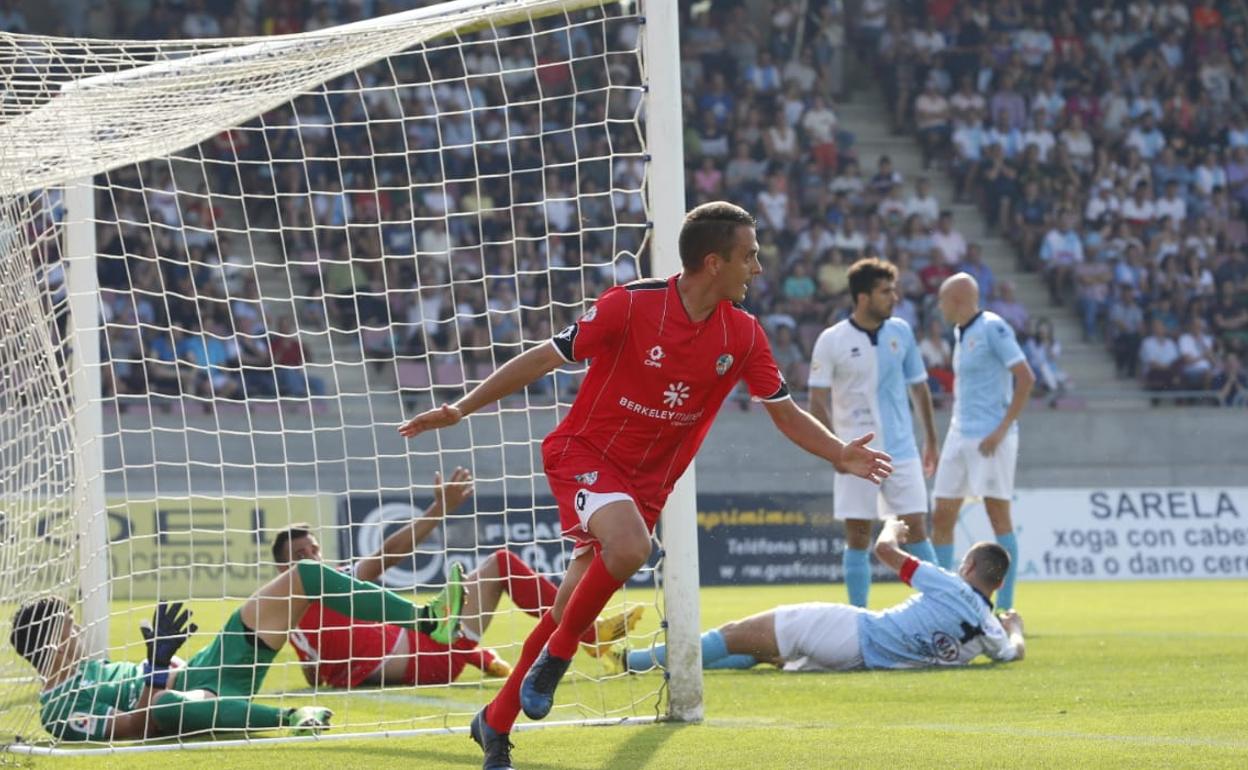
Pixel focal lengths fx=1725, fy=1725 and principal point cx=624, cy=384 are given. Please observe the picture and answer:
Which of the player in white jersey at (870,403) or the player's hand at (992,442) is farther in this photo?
the player's hand at (992,442)

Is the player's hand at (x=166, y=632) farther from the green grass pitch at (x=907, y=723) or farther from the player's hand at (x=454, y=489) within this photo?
the player's hand at (x=454, y=489)

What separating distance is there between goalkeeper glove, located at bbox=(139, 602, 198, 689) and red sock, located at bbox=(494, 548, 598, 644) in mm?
2011

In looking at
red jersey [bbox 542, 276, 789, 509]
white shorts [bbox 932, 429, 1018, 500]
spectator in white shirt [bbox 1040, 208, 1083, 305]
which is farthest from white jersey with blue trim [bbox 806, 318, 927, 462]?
spectator in white shirt [bbox 1040, 208, 1083, 305]

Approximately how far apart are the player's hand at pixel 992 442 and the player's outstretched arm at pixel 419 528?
3.87m

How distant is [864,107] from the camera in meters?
26.8

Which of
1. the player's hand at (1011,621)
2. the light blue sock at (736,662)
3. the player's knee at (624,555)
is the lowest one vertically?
the light blue sock at (736,662)

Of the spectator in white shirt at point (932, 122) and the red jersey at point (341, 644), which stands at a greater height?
the spectator in white shirt at point (932, 122)

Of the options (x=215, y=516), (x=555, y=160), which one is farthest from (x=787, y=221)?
(x=215, y=516)

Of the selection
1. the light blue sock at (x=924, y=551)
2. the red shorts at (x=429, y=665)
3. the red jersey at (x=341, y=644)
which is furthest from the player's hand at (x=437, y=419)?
the light blue sock at (x=924, y=551)

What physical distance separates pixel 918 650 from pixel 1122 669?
3.32 ft

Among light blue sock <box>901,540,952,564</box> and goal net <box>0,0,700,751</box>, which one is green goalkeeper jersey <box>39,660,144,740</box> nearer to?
goal net <box>0,0,700,751</box>

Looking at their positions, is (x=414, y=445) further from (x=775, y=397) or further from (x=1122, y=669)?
(x=775, y=397)

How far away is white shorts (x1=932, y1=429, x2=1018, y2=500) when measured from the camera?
36.2 ft

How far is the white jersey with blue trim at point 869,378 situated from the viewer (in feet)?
34.8
